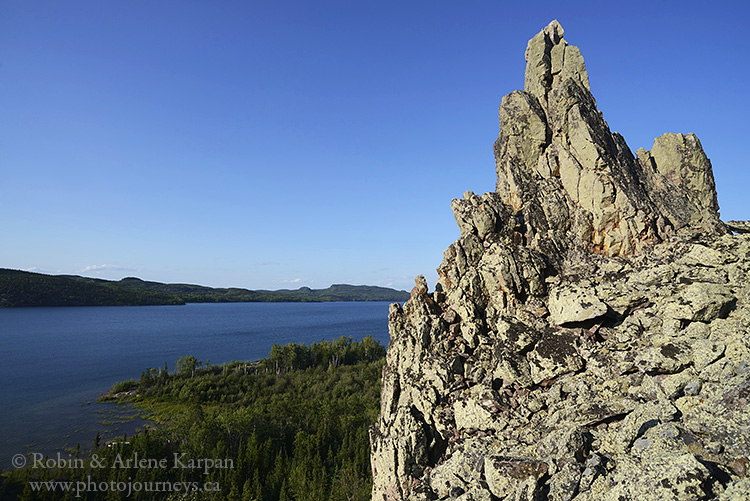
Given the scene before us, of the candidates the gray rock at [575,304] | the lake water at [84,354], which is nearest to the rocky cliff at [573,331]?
the gray rock at [575,304]

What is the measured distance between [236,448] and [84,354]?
80065 mm

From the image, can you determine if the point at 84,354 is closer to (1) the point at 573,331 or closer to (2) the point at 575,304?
(1) the point at 573,331

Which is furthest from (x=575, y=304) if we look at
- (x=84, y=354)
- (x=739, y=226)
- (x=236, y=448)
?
(x=84, y=354)

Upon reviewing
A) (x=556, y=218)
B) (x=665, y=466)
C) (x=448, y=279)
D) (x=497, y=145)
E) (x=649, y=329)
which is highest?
(x=497, y=145)

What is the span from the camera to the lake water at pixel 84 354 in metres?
50.0

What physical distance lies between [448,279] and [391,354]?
4.44 meters

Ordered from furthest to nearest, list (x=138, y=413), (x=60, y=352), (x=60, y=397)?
(x=60, y=352), (x=60, y=397), (x=138, y=413)

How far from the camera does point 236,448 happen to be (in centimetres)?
4034

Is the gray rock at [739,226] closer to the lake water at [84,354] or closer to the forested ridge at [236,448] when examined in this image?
the forested ridge at [236,448]

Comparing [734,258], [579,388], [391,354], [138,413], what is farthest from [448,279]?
[138,413]

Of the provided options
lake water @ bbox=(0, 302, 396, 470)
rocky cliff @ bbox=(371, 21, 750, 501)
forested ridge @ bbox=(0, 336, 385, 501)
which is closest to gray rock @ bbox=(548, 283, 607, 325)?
rocky cliff @ bbox=(371, 21, 750, 501)

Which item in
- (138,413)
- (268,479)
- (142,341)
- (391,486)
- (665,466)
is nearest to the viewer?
(665,466)

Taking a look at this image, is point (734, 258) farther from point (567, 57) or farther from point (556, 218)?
point (567, 57)

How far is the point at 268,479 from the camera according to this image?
3438 centimetres
